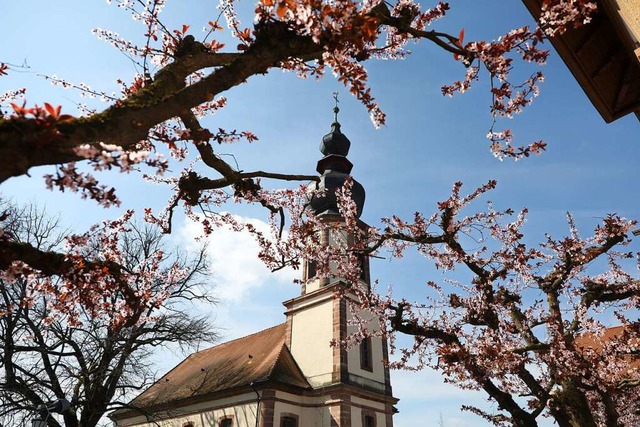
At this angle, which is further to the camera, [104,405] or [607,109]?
[104,405]

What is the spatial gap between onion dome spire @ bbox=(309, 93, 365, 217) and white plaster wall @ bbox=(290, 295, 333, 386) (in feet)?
18.3

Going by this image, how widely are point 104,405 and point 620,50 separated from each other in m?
17.6

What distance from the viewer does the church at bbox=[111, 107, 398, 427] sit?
1922cm

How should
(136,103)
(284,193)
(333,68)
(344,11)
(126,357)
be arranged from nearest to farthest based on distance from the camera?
1. (136,103)
2. (344,11)
3. (333,68)
4. (284,193)
5. (126,357)

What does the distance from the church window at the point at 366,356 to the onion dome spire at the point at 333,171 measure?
A: 275 inches

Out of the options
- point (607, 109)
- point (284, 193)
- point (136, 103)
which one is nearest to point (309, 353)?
point (284, 193)

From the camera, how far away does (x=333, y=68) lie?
4.04 metres

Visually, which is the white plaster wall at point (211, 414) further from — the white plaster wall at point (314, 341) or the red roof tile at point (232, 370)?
the white plaster wall at point (314, 341)

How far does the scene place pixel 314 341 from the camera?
70.6 feet

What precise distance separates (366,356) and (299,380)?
3.62 m

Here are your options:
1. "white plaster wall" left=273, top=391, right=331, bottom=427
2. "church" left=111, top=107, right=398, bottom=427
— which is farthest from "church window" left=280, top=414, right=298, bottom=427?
"white plaster wall" left=273, top=391, right=331, bottom=427

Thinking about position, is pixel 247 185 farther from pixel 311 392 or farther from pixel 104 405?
pixel 311 392

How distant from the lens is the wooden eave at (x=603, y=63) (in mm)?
5238

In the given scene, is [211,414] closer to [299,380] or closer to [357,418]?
[299,380]
